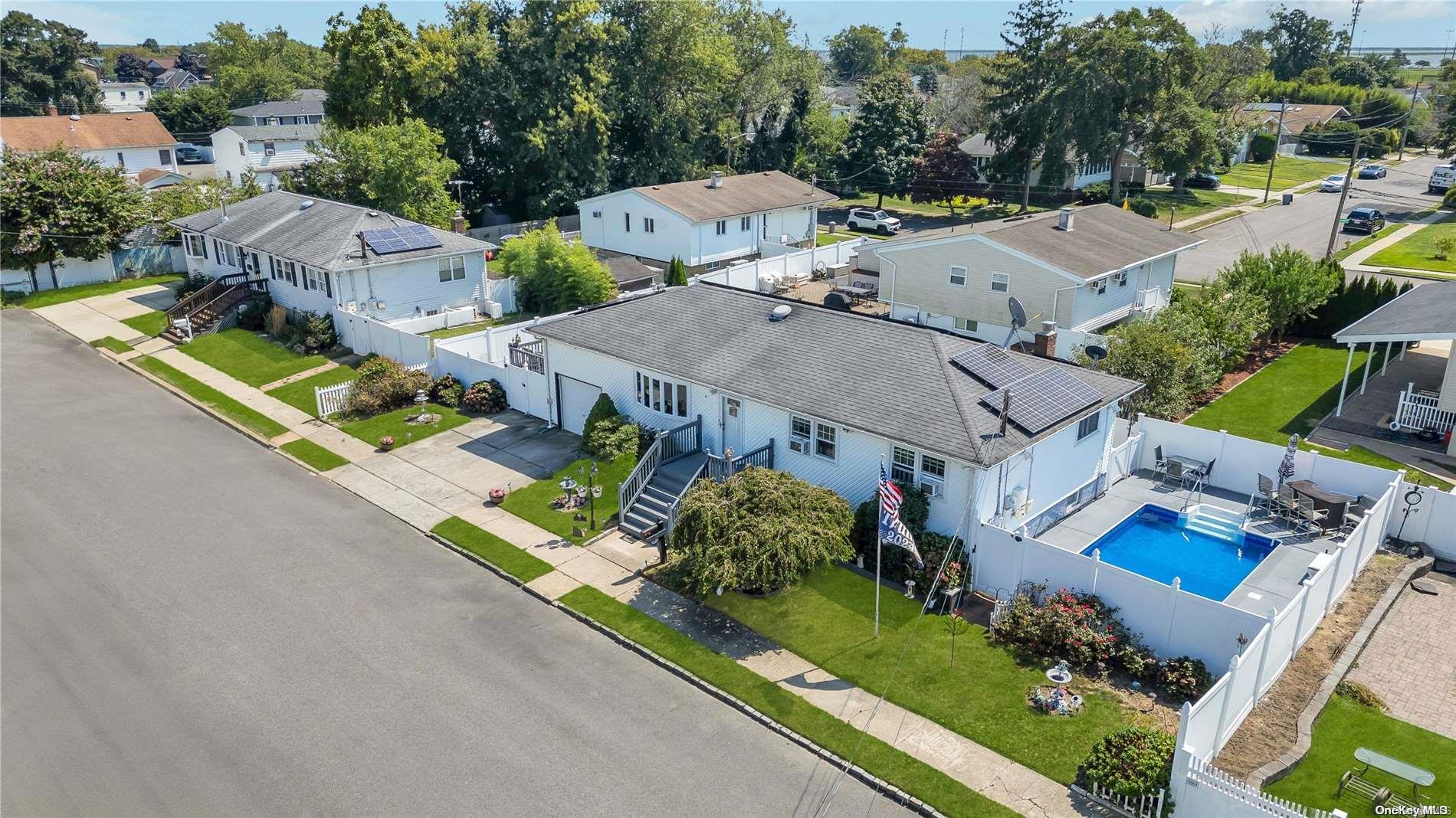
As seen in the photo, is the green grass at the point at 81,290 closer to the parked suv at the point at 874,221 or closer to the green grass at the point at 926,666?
the parked suv at the point at 874,221

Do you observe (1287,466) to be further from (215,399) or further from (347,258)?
(215,399)

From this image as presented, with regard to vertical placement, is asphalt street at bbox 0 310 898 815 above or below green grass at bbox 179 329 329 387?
below

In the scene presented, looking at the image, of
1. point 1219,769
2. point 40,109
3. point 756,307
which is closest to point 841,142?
point 756,307

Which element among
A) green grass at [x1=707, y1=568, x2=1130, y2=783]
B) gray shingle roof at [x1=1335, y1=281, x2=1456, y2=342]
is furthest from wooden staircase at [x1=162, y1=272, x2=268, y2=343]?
gray shingle roof at [x1=1335, y1=281, x2=1456, y2=342]

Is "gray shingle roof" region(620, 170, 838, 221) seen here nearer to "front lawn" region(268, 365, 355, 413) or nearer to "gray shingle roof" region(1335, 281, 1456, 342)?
"front lawn" region(268, 365, 355, 413)

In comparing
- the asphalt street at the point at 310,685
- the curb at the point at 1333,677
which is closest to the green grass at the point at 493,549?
the asphalt street at the point at 310,685

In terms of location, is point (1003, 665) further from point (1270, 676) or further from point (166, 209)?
point (166, 209)
